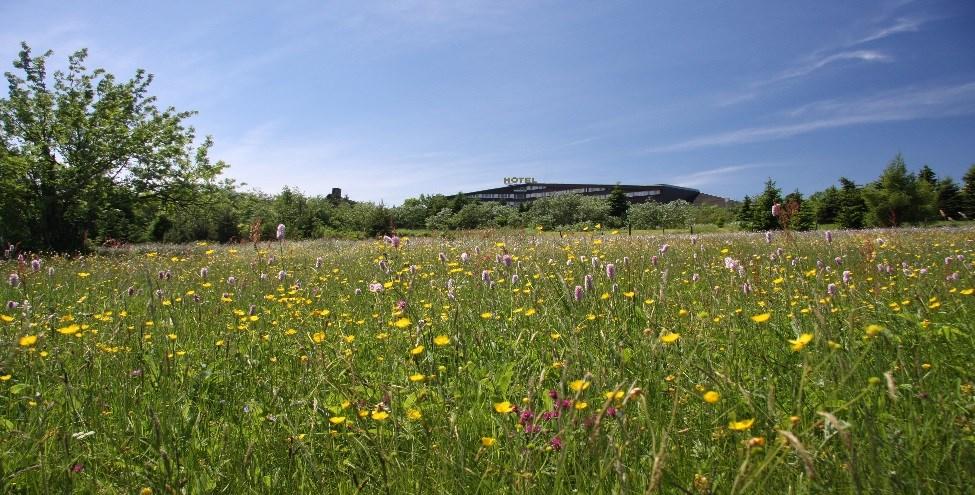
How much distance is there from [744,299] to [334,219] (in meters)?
58.1

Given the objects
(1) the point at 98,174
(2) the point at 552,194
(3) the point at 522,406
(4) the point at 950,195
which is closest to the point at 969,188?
(4) the point at 950,195

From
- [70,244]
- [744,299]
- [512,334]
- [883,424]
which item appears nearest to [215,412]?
[512,334]

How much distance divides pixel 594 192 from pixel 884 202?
80914mm

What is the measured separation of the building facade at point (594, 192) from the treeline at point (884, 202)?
53.3m

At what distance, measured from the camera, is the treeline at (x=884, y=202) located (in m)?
35.2

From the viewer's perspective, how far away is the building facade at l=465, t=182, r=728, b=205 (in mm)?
109125

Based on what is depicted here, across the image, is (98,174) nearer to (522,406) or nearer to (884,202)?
(522,406)

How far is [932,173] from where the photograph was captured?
4700 centimetres

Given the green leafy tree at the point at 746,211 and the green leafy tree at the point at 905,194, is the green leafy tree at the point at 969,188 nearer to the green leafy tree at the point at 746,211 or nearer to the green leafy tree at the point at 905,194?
the green leafy tree at the point at 905,194

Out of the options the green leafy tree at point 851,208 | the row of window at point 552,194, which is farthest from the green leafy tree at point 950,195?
the row of window at point 552,194

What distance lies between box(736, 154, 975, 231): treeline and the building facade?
175 ft

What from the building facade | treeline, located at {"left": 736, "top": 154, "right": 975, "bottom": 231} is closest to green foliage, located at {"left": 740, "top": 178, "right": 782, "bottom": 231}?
treeline, located at {"left": 736, "top": 154, "right": 975, "bottom": 231}

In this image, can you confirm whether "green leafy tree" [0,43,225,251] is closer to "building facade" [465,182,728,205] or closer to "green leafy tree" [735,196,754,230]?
"green leafy tree" [735,196,754,230]

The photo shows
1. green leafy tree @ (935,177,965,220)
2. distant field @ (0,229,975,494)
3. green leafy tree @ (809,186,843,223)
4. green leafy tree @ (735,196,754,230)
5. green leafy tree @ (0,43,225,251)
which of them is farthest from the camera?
green leafy tree @ (735,196,754,230)
